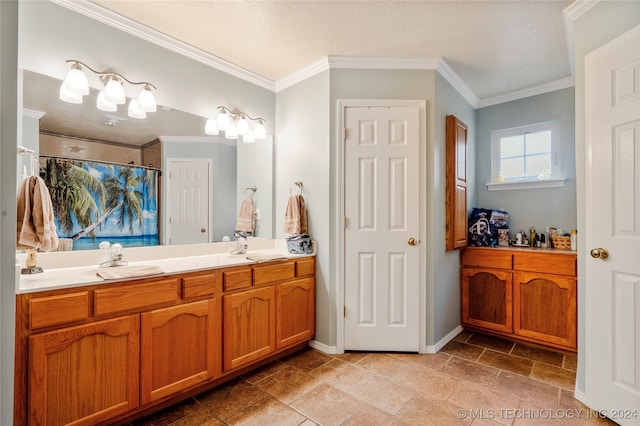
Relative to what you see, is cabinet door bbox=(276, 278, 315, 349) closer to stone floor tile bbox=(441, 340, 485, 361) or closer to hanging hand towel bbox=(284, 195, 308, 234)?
hanging hand towel bbox=(284, 195, 308, 234)

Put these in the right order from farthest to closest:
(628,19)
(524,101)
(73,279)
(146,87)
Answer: (524,101) < (146,87) < (628,19) < (73,279)

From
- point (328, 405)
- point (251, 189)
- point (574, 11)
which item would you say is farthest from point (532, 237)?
point (251, 189)

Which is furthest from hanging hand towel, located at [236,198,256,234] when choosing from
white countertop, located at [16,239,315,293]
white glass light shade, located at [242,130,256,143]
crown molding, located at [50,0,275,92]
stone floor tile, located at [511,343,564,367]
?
stone floor tile, located at [511,343,564,367]

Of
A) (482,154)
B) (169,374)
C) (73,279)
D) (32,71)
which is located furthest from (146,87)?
(482,154)

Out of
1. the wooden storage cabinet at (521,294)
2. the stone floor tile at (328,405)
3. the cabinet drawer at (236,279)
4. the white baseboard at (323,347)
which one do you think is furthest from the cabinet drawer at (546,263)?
the cabinet drawer at (236,279)

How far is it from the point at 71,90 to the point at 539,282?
381 cm

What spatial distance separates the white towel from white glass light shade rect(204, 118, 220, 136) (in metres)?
1.25

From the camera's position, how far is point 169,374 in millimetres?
1759

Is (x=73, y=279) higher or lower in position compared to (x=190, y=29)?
lower

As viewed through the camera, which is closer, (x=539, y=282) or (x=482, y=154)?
(x=539, y=282)

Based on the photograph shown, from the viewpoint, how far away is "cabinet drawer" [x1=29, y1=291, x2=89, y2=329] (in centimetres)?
132

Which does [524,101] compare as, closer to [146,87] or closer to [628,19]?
[628,19]

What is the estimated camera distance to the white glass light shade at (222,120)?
252cm

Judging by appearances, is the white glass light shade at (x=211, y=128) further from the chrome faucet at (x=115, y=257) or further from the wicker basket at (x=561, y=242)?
the wicker basket at (x=561, y=242)
